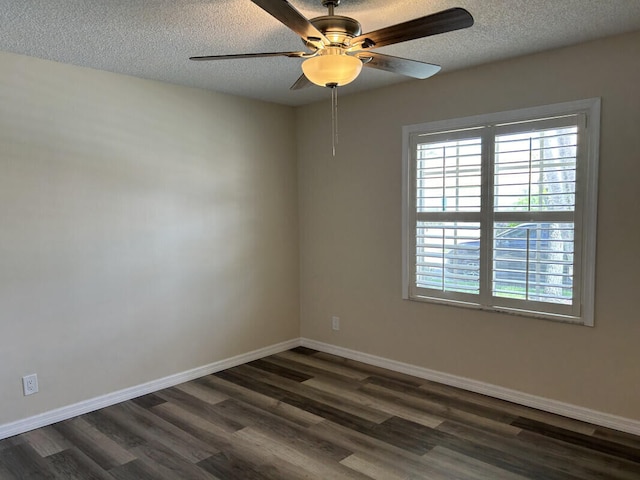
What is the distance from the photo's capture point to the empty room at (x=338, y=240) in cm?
259

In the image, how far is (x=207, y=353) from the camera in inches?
160

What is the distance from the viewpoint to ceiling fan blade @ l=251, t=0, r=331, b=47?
1663mm

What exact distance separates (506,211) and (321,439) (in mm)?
1927

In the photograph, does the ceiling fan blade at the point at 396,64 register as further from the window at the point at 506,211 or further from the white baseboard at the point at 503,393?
the white baseboard at the point at 503,393

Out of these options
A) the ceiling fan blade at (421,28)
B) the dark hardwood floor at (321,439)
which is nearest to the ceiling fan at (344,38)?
the ceiling fan blade at (421,28)

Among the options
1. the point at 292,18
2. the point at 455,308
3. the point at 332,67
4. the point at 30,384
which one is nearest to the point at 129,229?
the point at 30,384

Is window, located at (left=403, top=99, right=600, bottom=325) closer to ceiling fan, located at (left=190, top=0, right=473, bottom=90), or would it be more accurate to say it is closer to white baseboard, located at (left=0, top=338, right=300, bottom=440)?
ceiling fan, located at (left=190, top=0, right=473, bottom=90)

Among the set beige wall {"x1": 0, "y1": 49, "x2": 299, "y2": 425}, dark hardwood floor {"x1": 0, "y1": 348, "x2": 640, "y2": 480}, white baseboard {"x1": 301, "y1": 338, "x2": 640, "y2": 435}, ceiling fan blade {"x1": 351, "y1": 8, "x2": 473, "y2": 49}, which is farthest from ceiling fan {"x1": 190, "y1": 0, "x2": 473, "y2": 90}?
white baseboard {"x1": 301, "y1": 338, "x2": 640, "y2": 435}

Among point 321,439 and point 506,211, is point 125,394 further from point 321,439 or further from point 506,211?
point 506,211

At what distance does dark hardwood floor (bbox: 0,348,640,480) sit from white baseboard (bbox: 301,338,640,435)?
7 cm

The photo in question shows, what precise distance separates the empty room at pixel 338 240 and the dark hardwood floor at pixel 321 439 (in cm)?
2

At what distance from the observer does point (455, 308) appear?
363 centimetres

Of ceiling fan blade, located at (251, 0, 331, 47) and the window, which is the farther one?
the window

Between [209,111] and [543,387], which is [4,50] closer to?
[209,111]
